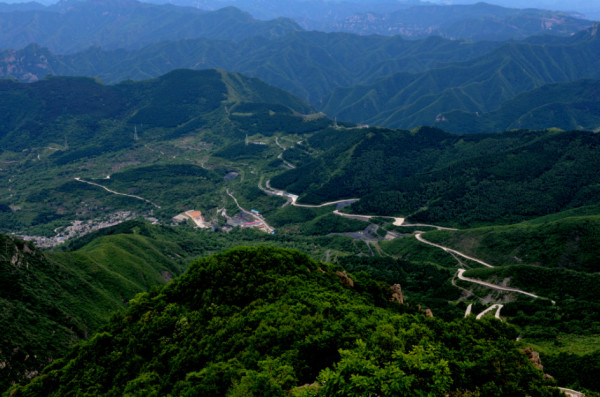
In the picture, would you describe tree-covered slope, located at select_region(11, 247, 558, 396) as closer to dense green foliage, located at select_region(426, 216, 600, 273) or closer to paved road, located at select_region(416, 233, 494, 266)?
paved road, located at select_region(416, 233, 494, 266)

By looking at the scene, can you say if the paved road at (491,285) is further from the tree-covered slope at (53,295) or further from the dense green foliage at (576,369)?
the tree-covered slope at (53,295)

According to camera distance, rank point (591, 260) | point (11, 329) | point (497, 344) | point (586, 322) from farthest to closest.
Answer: point (591, 260) → point (586, 322) → point (11, 329) → point (497, 344)

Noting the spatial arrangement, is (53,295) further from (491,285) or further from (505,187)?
(505,187)

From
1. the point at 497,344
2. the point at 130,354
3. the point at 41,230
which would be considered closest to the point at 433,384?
the point at 497,344

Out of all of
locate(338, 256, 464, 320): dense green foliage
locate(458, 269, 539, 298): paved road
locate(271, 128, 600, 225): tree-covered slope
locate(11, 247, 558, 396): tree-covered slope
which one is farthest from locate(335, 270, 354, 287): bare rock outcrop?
locate(271, 128, 600, 225): tree-covered slope

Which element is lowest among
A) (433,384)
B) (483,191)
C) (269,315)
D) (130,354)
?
(483,191)

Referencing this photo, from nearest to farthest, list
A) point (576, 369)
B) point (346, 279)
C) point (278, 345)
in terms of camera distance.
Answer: point (278, 345)
point (576, 369)
point (346, 279)

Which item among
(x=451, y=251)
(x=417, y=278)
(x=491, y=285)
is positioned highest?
(x=491, y=285)

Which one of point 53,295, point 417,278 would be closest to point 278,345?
point 53,295

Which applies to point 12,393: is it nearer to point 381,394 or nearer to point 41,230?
point 381,394

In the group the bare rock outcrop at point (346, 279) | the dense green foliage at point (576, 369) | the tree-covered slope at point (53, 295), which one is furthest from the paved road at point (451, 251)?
the tree-covered slope at point (53, 295)
